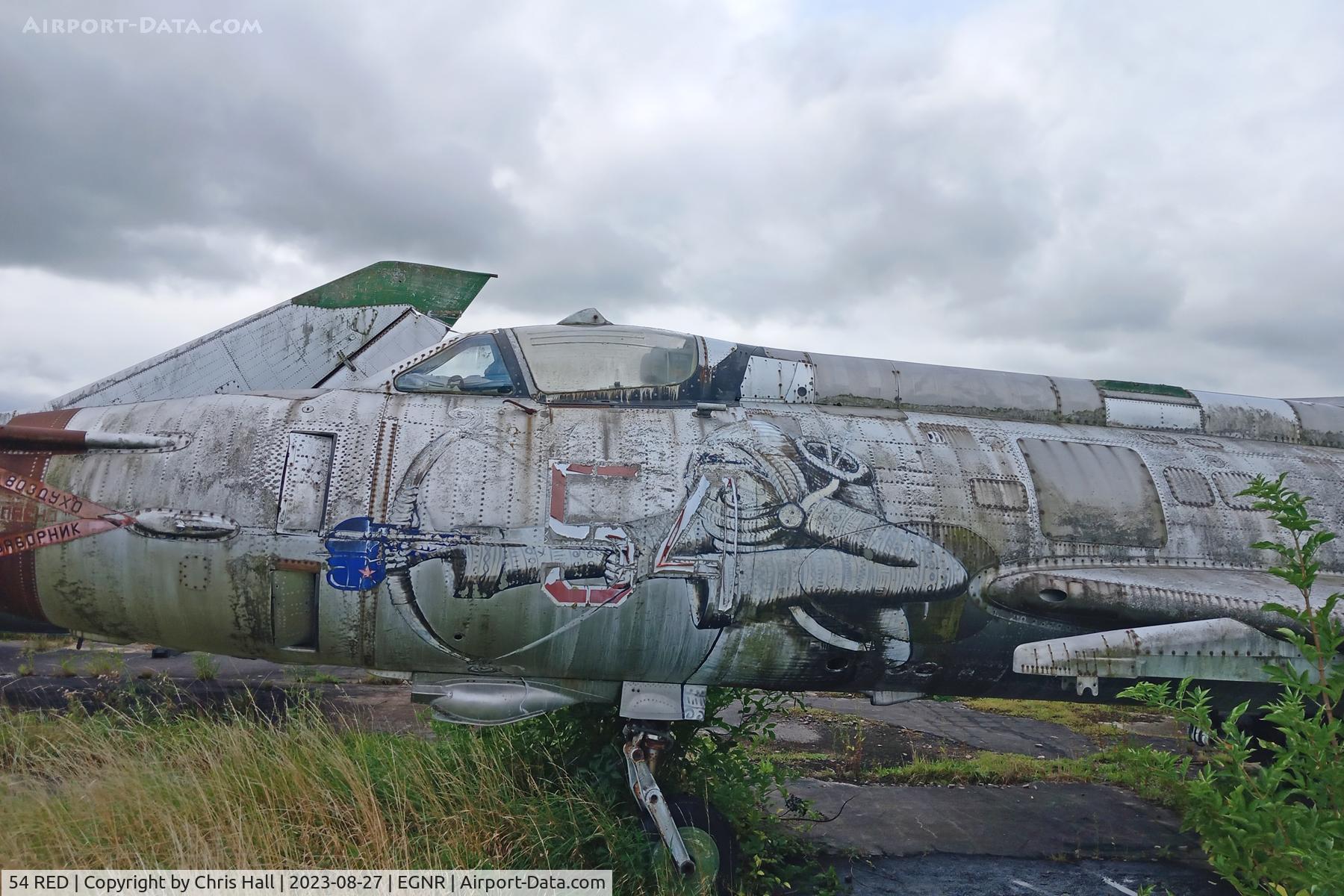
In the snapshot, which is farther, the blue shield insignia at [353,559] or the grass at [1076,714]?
the grass at [1076,714]

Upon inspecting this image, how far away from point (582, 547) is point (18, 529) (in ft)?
10.4

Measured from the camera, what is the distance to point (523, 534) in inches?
174

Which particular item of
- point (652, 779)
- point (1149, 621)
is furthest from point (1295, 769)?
point (652, 779)

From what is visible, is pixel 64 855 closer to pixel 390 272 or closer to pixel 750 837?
pixel 750 837

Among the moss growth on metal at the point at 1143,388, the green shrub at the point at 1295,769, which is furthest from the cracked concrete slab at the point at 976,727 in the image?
the green shrub at the point at 1295,769

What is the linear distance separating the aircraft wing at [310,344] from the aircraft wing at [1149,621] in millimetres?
5383

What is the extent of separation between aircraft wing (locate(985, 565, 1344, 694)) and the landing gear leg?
226 centimetres

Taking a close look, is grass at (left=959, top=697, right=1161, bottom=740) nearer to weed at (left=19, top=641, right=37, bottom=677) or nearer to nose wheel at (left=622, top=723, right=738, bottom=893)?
nose wheel at (left=622, top=723, right=738, bottom=893)

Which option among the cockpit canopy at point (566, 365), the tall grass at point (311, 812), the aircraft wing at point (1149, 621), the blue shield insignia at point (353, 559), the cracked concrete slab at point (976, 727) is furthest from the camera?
the cracked concrete slab at point (976, 727)

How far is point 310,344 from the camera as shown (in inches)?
266

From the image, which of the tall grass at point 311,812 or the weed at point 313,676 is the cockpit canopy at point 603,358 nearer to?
the tall grass at point 311,812

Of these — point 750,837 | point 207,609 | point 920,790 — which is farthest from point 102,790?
point 920,790

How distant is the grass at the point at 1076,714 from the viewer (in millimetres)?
10898

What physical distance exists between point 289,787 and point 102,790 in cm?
112
